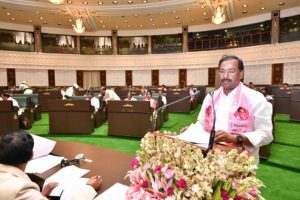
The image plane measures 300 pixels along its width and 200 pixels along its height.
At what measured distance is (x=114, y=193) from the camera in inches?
55.1

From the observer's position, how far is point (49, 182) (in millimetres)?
1580

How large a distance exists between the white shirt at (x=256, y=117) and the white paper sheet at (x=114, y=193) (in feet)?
2.83

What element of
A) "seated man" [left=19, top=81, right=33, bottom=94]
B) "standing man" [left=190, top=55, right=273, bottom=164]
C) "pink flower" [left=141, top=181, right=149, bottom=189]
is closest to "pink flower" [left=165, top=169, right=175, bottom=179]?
"pink flower" [left=141, top=181, right=149, bottom=189]

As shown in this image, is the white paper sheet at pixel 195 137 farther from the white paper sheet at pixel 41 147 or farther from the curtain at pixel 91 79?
the curtain at pixel 91 79

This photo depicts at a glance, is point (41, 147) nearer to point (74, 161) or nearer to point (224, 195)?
point (74, 161)

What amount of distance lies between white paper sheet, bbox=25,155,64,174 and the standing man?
1.35 metres

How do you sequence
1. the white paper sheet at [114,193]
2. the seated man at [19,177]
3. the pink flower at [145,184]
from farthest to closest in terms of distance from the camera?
the white paper sheet at [114,193] → the seated man at [19,177] → the pink flower at [145,184]

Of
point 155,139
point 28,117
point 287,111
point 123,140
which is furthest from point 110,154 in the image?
point 287,111

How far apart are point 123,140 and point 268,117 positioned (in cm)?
450

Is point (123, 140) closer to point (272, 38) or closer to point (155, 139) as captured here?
point (155, 139)

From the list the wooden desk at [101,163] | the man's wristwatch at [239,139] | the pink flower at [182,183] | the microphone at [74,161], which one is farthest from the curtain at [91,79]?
the pink flower at [182,183]

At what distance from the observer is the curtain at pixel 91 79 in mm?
19141

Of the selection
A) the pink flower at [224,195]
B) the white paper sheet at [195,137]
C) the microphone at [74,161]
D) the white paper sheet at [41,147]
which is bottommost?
the microphone at [74,161]

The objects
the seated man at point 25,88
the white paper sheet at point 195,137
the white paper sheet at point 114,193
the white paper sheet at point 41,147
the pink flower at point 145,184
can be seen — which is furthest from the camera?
the seated man at point 25,88
